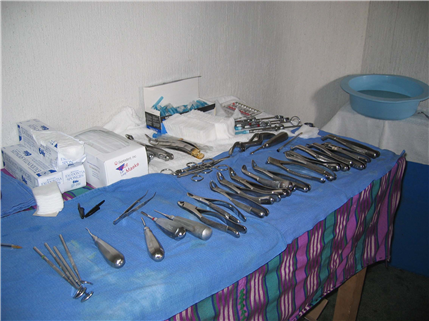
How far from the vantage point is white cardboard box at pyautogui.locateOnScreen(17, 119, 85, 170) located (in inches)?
38.5

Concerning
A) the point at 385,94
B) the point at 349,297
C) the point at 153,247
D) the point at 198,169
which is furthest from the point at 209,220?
the point at 385,94

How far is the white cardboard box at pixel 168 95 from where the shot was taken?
141cm

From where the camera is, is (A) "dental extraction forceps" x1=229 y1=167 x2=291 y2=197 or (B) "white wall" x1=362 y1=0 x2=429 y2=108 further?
(B) "white wall" x1=362 y1=0 x2=429 y2=108

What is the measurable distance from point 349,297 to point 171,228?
0.90m

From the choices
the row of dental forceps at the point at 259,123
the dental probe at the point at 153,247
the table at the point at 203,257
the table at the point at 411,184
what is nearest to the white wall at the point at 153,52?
the row of dental forceps at the point at 259,123

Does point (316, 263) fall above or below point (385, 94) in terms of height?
below

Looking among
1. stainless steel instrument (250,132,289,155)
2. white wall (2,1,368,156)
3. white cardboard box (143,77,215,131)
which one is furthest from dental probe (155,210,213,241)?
white wall (2,1,368,156)

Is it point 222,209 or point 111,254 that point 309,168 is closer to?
point 222,209

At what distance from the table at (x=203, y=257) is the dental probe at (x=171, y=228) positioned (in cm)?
Answer: 2

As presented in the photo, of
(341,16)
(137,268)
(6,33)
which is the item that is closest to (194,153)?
(137,268)

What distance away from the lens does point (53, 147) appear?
0.98m

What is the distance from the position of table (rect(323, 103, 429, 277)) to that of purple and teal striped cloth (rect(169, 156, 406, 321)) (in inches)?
13.9

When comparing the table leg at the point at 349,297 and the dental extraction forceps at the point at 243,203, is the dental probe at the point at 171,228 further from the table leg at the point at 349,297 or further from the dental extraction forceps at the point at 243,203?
the table leg at the point at 349,297

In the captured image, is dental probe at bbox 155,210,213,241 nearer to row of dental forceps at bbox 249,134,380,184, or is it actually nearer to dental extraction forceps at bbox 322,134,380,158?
row of dental forceps at bbox 249,134,380,184
